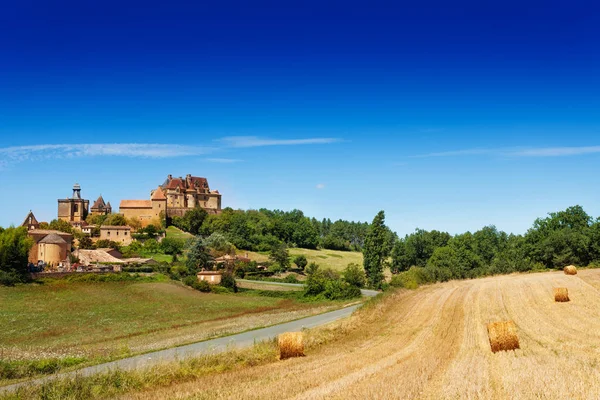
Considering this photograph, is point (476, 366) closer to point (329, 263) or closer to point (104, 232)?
point (329, 263)

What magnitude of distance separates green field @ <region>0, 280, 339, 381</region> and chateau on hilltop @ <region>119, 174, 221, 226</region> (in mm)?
68491

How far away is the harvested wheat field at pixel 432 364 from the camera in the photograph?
1233 cm

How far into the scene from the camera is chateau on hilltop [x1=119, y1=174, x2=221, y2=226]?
134 metres

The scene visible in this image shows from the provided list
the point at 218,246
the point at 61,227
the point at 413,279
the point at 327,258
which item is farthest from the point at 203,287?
the point at 61,227

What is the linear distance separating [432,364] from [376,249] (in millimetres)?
55644

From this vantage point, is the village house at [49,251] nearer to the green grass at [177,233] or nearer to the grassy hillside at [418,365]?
the green grass at [177,233]

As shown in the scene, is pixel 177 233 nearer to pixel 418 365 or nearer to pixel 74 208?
pixel 74 208

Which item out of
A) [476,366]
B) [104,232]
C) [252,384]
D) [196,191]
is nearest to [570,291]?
[476,366]

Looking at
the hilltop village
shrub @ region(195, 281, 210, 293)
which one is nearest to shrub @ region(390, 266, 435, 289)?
shrub @ region(195, 281, 210, 293)

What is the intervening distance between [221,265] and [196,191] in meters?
67.2

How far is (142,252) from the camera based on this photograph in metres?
101

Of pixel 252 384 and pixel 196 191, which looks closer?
pixel 252 384

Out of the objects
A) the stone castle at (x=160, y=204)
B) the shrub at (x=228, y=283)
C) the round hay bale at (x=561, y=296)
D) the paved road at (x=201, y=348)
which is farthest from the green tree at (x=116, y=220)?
the round hay bale at (x=561, y=296)

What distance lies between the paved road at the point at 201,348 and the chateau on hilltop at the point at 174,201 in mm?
95592
